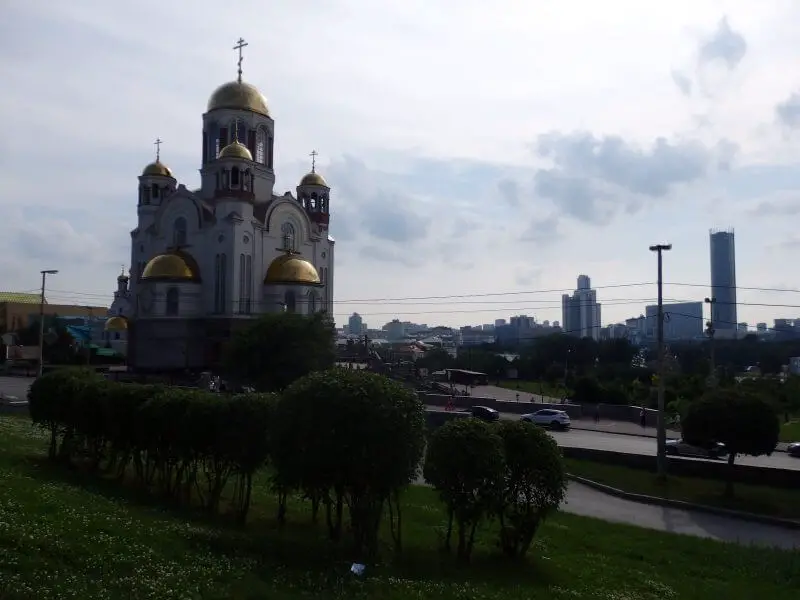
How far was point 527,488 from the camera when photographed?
11656 mm

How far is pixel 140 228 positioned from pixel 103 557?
44.3 meters

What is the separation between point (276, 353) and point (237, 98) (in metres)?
21.5

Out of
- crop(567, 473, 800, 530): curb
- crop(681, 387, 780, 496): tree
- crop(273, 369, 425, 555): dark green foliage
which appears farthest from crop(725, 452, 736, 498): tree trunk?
crop(273, 369, 425, 555): dark green foliage

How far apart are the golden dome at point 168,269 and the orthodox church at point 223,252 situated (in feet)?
0.19

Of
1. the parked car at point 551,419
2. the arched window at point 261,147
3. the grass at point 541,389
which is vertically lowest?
the parked car at point 551,419

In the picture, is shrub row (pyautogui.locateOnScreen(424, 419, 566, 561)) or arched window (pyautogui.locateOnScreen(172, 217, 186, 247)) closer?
shrub row (pyautogui.locateOnScreen(424, 419, 566, 561))

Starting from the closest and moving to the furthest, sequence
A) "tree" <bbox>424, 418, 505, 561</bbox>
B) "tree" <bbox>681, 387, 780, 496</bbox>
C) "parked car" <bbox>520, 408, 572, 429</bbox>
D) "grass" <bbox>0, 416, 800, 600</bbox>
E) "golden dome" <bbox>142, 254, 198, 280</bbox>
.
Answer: "grass" <bbox>0, 416, 800, 600</bbox>
"tree" <bbox>424, 418, 505, 561</bbox>
"tree" <bbox>681, 387, 780, 496</bbox>
"parked car" <bbox>520, 408, 572, 429</bbox>
"golden dome" <bbox>142, 254, 198, 280</bbox>

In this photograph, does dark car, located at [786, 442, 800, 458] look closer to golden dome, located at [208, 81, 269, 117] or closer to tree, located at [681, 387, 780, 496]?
tree, located at [681, 387, 780, 496]

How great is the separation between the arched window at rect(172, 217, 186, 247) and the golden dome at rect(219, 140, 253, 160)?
5.22 meters

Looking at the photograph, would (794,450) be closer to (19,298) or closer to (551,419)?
(551,419)

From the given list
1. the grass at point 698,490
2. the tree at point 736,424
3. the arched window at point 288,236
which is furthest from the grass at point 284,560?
the arched window at point 288,236

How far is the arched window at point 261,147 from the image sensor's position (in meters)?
46.9

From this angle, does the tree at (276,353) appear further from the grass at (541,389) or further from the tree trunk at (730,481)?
the grass at (541,389)

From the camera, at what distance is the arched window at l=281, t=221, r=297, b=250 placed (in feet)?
149
